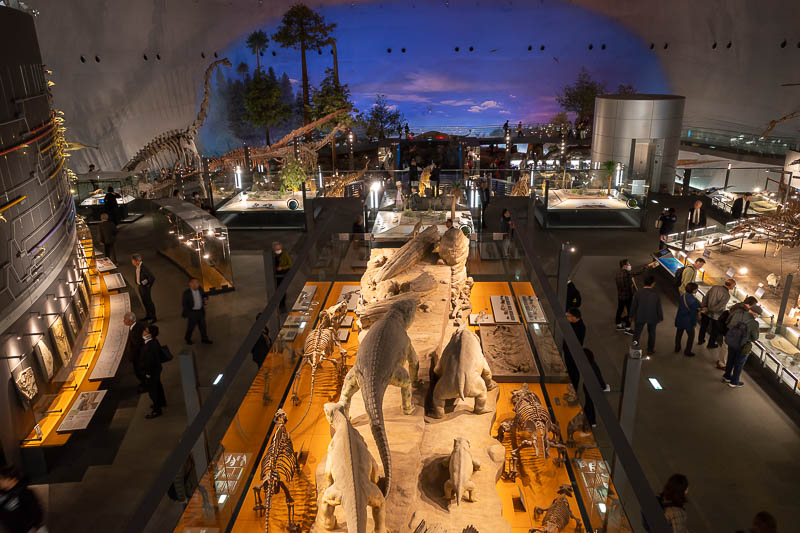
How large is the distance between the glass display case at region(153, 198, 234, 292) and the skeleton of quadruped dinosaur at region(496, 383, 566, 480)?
7.24 metres

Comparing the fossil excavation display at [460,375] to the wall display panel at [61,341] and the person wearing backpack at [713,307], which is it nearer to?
the person wearing backpack at [713,307]

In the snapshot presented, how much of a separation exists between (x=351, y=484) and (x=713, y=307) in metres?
7.03

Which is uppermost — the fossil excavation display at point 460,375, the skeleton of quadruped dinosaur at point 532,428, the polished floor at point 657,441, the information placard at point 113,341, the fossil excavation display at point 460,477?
the fossil excavation display at point 460,375

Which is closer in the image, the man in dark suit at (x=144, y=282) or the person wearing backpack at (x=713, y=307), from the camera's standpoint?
the person wearing backpack at (x=713, y=307)

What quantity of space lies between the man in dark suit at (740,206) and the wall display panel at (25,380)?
570 inches

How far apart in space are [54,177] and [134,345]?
11.5 feet

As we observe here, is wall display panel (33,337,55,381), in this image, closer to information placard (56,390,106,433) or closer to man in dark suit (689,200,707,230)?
information placard (56,390,106,433)

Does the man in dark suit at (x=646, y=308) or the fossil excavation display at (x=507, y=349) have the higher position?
the fossil excavation display at (x=507, y=349)

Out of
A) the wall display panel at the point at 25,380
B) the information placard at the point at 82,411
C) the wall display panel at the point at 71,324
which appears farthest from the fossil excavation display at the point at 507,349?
the wall display panel at the point at 71,324

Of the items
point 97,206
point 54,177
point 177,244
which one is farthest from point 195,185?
point 54,177

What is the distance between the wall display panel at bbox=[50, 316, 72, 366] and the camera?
284 inches

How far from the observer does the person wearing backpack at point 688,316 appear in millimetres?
8055

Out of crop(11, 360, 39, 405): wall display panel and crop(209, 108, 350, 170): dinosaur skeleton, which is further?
crop(209, 108, 350, 170): dinosaur skeleton

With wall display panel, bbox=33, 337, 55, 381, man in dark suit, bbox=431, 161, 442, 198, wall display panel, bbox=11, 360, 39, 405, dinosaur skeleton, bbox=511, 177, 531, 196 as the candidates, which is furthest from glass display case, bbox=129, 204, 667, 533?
dinosaur skeleton, bbox=511, 177, 531, 196
